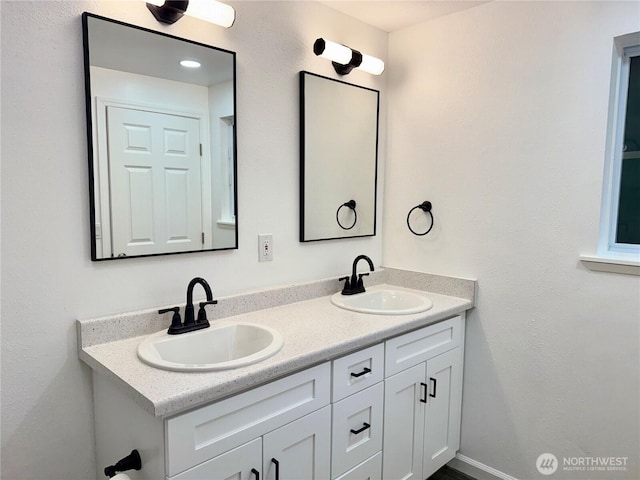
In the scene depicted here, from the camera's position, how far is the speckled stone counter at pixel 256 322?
1140 millimetres

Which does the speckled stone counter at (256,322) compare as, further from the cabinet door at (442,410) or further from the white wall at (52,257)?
→ the cabinet door at (442,410)

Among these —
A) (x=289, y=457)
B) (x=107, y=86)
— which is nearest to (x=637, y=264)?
(x=289, y=457)

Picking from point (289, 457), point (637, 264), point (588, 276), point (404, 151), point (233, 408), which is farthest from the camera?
point (404, 151)

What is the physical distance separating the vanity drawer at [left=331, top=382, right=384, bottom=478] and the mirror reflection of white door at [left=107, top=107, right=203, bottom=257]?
0.83 metres

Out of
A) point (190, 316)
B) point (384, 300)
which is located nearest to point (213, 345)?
point (190, 316)

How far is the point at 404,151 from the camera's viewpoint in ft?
7.72

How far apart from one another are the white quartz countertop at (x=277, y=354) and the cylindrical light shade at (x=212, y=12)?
1102 millimetres

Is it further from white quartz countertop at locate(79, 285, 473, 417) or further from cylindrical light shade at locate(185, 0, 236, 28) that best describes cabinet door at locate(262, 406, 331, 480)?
→ cylindrical light shade at locate(185, 0, 236, 28)

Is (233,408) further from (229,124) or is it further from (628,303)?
(628,303)

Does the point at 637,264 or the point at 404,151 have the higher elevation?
the point at 404,151

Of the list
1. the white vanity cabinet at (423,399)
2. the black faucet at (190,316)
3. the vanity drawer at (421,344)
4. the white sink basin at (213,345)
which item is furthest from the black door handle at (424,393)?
the black faucet at (190,316)

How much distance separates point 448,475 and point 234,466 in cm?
140

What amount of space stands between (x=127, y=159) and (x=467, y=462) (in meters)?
2.08

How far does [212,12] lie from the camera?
1.53 m
